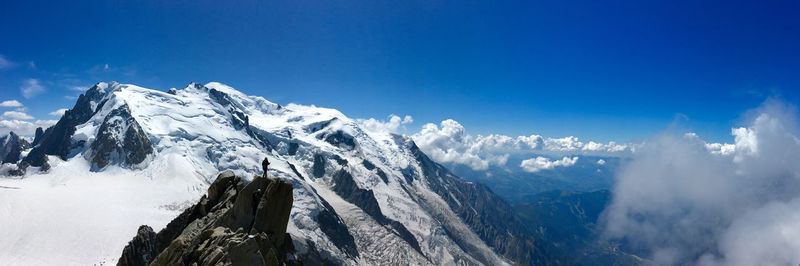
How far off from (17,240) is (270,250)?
205 meters

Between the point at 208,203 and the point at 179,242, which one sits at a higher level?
the point at 208,203

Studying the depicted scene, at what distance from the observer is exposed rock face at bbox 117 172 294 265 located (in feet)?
102

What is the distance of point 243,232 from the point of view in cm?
3412

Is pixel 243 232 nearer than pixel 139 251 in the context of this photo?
Yes

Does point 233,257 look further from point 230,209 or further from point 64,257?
point 64,257

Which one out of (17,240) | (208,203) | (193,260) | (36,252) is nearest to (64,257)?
(36,252)

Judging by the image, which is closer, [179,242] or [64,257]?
[179,242]

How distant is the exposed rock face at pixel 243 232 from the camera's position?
102 feet

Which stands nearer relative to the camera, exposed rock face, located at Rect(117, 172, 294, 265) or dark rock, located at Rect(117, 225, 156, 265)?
exposed rock face, located at Rect(117, 172, 294, 265)

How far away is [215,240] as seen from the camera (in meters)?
33.9

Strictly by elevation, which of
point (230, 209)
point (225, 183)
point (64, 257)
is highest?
point (225, 183)

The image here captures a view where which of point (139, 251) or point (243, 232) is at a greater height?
→ point (243, 232)

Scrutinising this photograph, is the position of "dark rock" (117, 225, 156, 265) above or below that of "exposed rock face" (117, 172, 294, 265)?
below

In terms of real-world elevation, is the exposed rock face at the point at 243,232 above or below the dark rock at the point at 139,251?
above
